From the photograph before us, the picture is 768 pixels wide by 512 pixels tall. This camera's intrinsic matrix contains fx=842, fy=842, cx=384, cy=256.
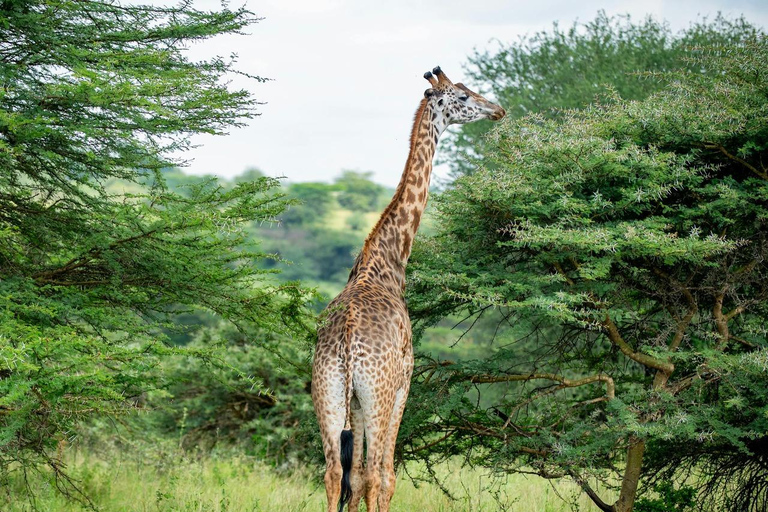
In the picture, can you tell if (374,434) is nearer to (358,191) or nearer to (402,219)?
(402,219)

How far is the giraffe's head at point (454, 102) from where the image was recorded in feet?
23.7

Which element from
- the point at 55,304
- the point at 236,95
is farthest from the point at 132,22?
the point at 55,304

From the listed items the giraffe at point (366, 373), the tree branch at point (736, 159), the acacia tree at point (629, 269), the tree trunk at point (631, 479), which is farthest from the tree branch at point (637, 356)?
the giraffe at point (366, 373)

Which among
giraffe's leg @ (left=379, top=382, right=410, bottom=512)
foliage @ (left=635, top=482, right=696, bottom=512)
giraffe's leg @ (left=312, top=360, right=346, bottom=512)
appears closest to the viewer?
giraffe's leg @ (left=312, top=360, right=346, bottom=512)

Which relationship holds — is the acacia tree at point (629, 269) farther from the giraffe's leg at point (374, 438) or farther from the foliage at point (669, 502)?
the giraffe's leg at point (374, 438)

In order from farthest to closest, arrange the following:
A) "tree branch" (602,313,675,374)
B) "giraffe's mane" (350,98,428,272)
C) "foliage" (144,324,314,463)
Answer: "foliage" (144,324,314,463)
"tree branch" (602,313,675,374)
"giraffe's mane" (350,98,428,272)

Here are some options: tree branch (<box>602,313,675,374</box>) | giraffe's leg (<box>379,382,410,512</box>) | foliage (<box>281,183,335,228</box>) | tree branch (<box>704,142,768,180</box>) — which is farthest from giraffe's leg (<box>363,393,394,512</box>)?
foliage (<box>281,183,335,228</box>)

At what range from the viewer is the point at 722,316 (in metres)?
7.10

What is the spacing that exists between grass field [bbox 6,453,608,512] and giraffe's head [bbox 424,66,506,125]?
129 inches

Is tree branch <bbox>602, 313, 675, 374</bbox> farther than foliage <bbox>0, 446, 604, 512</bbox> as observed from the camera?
No

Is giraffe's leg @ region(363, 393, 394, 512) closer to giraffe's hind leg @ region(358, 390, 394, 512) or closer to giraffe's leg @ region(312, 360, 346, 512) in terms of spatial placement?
giraffe's hind leg @ region(358, 390, 394, 512)

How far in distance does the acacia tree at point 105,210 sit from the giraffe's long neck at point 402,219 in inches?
26.3

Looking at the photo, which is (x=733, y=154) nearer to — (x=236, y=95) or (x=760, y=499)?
(x=760, y=499)

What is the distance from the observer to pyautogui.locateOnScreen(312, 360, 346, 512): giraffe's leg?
17.9 ft
